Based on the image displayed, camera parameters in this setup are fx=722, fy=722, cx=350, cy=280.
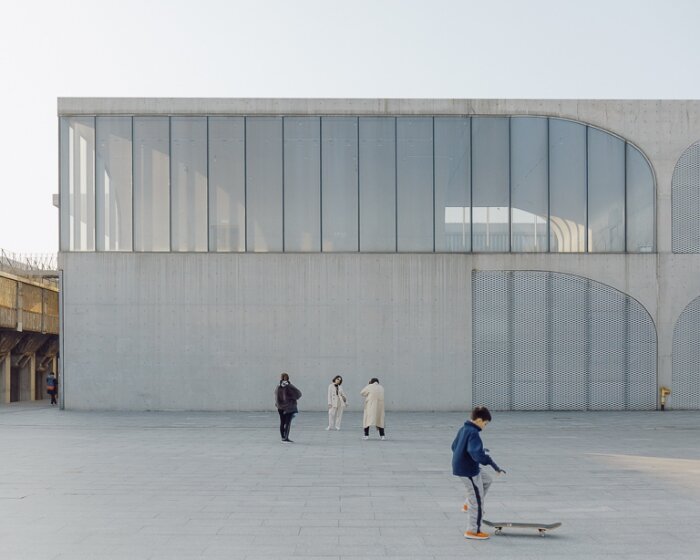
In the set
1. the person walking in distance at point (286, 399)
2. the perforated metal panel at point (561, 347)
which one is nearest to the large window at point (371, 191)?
the perforated metal panel at point (561, 347)

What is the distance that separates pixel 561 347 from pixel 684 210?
7013 millimetres

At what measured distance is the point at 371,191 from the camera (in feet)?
89.0

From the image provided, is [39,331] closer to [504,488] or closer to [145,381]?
[145,381]

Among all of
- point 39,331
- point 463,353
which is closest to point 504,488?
point 463,353

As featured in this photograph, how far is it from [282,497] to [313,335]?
52.7 ft

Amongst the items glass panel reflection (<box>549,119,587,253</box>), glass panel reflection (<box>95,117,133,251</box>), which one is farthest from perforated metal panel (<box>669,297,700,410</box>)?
glass panel reflection (<box>95,117,133,251</box>)

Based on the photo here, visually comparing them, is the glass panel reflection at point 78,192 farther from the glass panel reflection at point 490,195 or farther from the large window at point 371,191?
the glass panel reflection at point 490,195

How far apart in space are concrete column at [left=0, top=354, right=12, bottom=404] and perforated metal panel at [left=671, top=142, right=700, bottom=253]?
3088 cm

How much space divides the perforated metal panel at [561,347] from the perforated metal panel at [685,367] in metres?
0.81

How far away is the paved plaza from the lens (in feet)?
26.9

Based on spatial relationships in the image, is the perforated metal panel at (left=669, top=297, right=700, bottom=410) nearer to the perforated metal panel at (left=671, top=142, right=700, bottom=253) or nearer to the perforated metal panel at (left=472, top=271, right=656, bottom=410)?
the perforated metal panel at (left=472, top=271, right=656, bottom=410)

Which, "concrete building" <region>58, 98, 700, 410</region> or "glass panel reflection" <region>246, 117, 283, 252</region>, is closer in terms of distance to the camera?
"concrete building" <region>58, 98, 700, 410</region>

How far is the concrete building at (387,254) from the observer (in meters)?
26.8

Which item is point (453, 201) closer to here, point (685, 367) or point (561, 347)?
point (561, 347)
